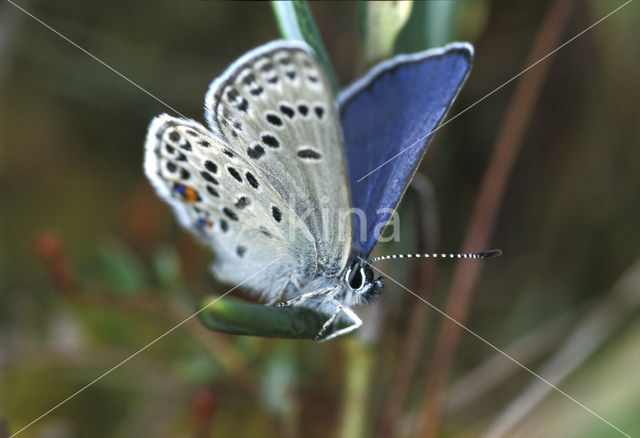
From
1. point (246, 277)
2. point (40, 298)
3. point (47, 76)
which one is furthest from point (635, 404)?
point (47, 76)

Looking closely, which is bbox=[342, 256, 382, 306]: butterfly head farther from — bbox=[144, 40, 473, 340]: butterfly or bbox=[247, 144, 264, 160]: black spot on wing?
bbox=[247, 144, 264, 160]: black spot on wing

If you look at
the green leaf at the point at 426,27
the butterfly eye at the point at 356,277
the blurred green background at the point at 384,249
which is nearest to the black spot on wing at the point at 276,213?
the butterfly eye at the point at 356,277

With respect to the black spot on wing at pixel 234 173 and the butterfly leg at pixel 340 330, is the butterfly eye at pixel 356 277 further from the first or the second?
the black spot on wing at pixel 234 173

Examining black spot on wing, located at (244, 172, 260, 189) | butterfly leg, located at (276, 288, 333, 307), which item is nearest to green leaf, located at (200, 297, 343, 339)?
butterfly leg, located at (276, 288, 333, 307)

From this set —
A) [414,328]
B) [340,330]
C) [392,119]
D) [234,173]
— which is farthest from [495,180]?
[234,173]

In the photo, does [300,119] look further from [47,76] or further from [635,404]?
[47,76]

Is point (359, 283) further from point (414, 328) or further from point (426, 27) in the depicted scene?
point (426, 27)
